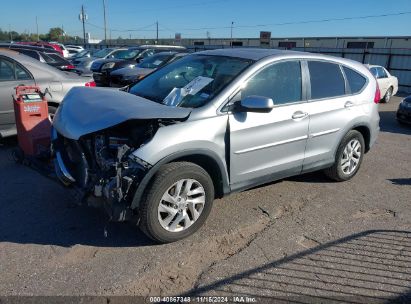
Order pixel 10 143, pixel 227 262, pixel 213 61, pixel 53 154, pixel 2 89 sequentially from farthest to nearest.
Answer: pixel 10 143 < pixel 2 89 < pixel 213 61 < pixel 53 154 < pixel 227 262

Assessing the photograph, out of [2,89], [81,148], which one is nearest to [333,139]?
[81,148]

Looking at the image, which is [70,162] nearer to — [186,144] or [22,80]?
[186,144]

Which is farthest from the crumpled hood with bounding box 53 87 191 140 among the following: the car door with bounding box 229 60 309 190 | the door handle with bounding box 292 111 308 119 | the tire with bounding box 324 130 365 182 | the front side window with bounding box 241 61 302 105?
the tire with bounding box 324 130 365 182

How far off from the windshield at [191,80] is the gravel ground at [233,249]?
1336 millimetres

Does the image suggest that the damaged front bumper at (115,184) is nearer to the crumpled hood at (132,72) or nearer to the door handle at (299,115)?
the door handle at (299,115)

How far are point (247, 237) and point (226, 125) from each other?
1.15 metres

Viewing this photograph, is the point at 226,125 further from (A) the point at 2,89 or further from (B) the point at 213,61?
(A) the point at 2,89

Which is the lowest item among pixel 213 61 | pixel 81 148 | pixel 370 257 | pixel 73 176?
pixel 370 257

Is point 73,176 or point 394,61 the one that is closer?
point 73,176

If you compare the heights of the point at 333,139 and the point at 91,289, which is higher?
the point at 333,139

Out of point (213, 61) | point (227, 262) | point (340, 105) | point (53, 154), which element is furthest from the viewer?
point (340, 105)

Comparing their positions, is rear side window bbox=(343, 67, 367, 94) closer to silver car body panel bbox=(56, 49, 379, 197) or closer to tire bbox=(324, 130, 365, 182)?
silver car body panel bbox=(56, 49, 379, 197)

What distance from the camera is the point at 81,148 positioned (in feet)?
11.6

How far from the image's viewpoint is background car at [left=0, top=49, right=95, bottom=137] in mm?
5992
